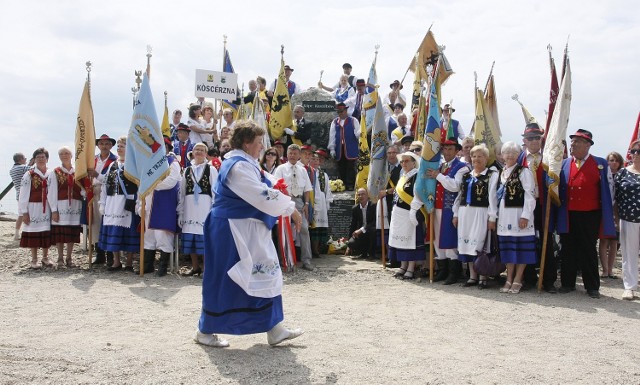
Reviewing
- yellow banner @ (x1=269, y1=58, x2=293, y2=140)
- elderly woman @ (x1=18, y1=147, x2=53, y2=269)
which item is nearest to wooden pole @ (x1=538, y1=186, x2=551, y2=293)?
elderly woman @ (x1=18, y1=147, x2=53, y2=269)

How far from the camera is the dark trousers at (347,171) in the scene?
1341 centimetres

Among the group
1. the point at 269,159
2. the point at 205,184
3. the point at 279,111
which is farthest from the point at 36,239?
the point at 279,111

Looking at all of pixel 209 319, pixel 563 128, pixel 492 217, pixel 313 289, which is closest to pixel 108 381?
pixel 209 319

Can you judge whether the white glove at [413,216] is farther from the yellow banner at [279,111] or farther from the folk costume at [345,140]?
the yellow banner at [279,111]

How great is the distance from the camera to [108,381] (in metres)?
3.87

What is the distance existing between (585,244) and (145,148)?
→ 6.23m

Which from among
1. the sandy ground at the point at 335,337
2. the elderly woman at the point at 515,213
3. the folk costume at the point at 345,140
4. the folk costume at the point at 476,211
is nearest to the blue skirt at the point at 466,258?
the folk costume at the point at 476,211

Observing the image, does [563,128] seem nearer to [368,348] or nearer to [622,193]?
[622,193]

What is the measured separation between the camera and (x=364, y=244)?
34.0 feet

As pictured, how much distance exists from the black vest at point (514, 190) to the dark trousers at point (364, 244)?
342cm

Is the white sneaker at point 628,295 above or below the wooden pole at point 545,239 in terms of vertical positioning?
below

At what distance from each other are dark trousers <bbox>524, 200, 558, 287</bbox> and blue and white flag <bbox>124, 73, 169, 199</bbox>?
5257mm

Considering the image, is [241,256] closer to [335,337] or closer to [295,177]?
[335,337]

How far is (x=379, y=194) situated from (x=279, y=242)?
196 cm
